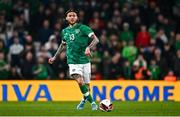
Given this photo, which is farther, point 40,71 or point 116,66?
point 116,66

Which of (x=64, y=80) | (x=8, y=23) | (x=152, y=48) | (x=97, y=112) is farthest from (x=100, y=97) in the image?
→ (x=97, y=112)

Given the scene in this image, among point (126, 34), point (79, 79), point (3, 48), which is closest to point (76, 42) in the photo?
point (79, 79)

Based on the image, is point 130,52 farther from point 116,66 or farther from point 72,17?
point 72,17

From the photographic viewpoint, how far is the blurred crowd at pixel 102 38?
2398 centimetres

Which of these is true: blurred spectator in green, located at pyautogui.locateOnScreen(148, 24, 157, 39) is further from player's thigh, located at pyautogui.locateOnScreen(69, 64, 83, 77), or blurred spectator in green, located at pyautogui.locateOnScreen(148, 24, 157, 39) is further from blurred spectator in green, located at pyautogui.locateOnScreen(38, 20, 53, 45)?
player's thigh, located at pyautogui.locateOnScreen(69, 64, 83, 77)

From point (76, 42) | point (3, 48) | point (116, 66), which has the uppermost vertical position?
point (76, 42)

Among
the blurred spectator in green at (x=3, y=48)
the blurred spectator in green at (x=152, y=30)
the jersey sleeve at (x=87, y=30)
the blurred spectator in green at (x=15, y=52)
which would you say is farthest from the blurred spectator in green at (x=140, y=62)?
the jersey sleeve at (x=87, y=30)

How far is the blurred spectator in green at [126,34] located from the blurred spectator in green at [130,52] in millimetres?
635

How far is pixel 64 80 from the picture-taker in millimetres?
23172

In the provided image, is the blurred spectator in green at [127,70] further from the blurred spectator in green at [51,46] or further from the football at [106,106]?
the football at [106,106]

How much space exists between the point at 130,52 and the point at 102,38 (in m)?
1.08

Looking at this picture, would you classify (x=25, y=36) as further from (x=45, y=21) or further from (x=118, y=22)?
(x=118, y=22)

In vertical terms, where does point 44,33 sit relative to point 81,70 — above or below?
above

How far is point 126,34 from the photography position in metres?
25.3
